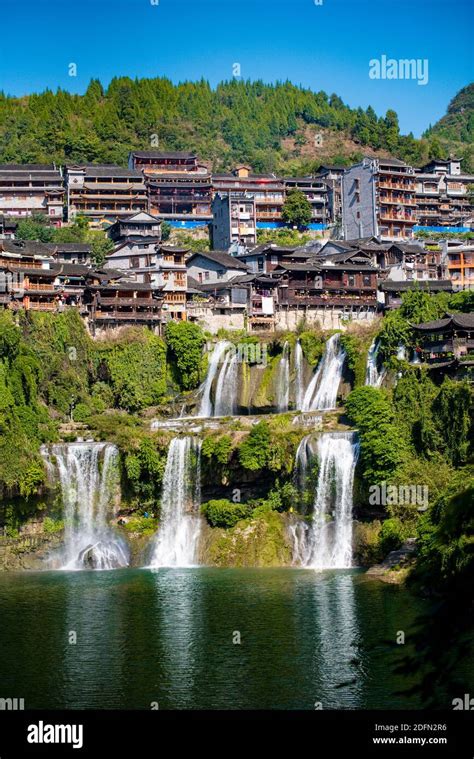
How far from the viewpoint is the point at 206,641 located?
43.1 meters

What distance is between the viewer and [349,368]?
2869 inches

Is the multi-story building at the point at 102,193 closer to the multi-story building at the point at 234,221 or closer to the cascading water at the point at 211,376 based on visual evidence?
the multi-story building at the point at 234,221

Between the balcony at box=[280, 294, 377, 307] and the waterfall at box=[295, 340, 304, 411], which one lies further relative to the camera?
the balcony at box=[280, 294, 377, 307]

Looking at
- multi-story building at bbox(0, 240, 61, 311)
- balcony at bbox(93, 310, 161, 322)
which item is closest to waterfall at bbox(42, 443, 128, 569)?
balcony at bbox(93, 310, 161, 322)

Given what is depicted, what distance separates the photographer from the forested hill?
132000 mm

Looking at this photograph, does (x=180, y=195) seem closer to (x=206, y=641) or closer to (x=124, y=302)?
(x=124, y=302)

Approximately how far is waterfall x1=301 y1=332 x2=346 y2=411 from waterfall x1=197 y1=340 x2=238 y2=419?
528cm

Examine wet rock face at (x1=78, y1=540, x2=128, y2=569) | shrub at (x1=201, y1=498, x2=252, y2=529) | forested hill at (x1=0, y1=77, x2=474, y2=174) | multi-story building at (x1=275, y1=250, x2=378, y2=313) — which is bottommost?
wet rock face at (x1=78, y1=540, x2=128, y2=569)

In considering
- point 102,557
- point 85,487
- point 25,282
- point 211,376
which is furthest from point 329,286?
point 102,557

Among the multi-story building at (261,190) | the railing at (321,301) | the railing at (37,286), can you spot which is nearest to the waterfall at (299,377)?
the railing at (321,301)

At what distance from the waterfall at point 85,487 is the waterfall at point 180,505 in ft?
10.2

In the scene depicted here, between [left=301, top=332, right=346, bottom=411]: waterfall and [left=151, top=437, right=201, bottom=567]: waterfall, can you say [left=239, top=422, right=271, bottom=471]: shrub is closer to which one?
[left=151, top=437, right=201, bottom=567]: waterfall
